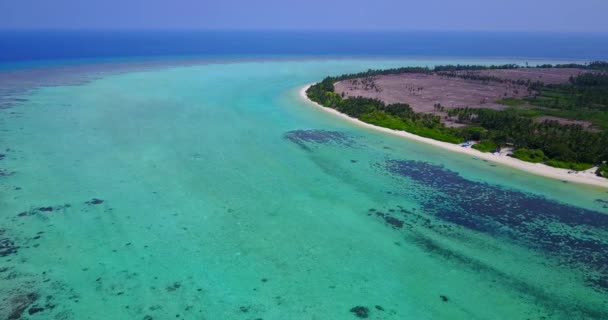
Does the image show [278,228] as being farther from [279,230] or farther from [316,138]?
[316,138]

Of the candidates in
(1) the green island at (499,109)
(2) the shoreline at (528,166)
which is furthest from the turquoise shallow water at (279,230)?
(1) the green island at (499,109)

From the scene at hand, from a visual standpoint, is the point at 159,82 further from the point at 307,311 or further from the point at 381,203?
the point at 307,311

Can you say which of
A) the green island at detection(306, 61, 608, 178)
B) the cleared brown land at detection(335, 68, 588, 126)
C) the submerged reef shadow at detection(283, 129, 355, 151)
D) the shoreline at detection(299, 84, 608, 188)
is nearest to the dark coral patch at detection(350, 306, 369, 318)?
the submerged reef shadow at detection(283, 129, 355, 151)

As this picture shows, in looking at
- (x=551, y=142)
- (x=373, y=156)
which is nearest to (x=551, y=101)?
(x=551, y=142)

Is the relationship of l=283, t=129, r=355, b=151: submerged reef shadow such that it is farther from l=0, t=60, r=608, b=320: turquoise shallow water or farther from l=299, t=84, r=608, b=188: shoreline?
l=299, t=84, r=608, b=188: shoreline

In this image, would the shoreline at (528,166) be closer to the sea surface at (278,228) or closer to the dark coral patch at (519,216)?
the sea surface at (278,228)
